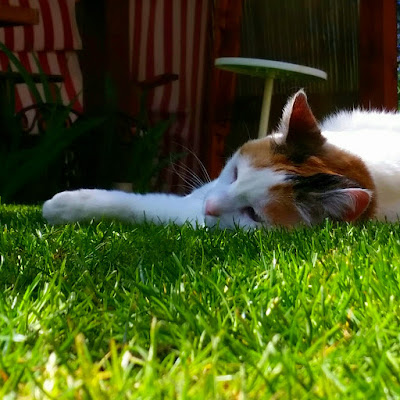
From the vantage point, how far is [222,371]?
77 cm

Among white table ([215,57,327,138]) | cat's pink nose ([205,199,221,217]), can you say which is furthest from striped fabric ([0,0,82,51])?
cat's pink nose ([205,199,221,217])

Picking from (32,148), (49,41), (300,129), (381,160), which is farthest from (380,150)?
(49,41)

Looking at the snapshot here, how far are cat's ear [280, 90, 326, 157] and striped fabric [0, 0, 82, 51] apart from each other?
379cm

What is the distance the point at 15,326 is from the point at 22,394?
0.23m

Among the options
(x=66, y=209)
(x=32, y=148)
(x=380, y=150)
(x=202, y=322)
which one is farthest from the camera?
(x=32, y=148)

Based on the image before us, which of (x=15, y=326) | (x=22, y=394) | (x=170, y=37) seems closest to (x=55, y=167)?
(x=170, y=37)

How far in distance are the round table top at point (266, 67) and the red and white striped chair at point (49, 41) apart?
172 cm

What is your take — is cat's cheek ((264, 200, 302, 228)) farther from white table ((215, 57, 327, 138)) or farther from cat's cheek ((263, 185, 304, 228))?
white table ((215, 57, 327, 138))

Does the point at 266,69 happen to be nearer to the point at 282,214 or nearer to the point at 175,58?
the point at 175,58

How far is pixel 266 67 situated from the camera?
4.19m

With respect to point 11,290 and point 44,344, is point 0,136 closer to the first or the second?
point 11,290

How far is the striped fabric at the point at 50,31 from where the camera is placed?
215 inches

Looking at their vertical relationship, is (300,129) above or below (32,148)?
above

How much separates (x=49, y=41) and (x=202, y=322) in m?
5.08
